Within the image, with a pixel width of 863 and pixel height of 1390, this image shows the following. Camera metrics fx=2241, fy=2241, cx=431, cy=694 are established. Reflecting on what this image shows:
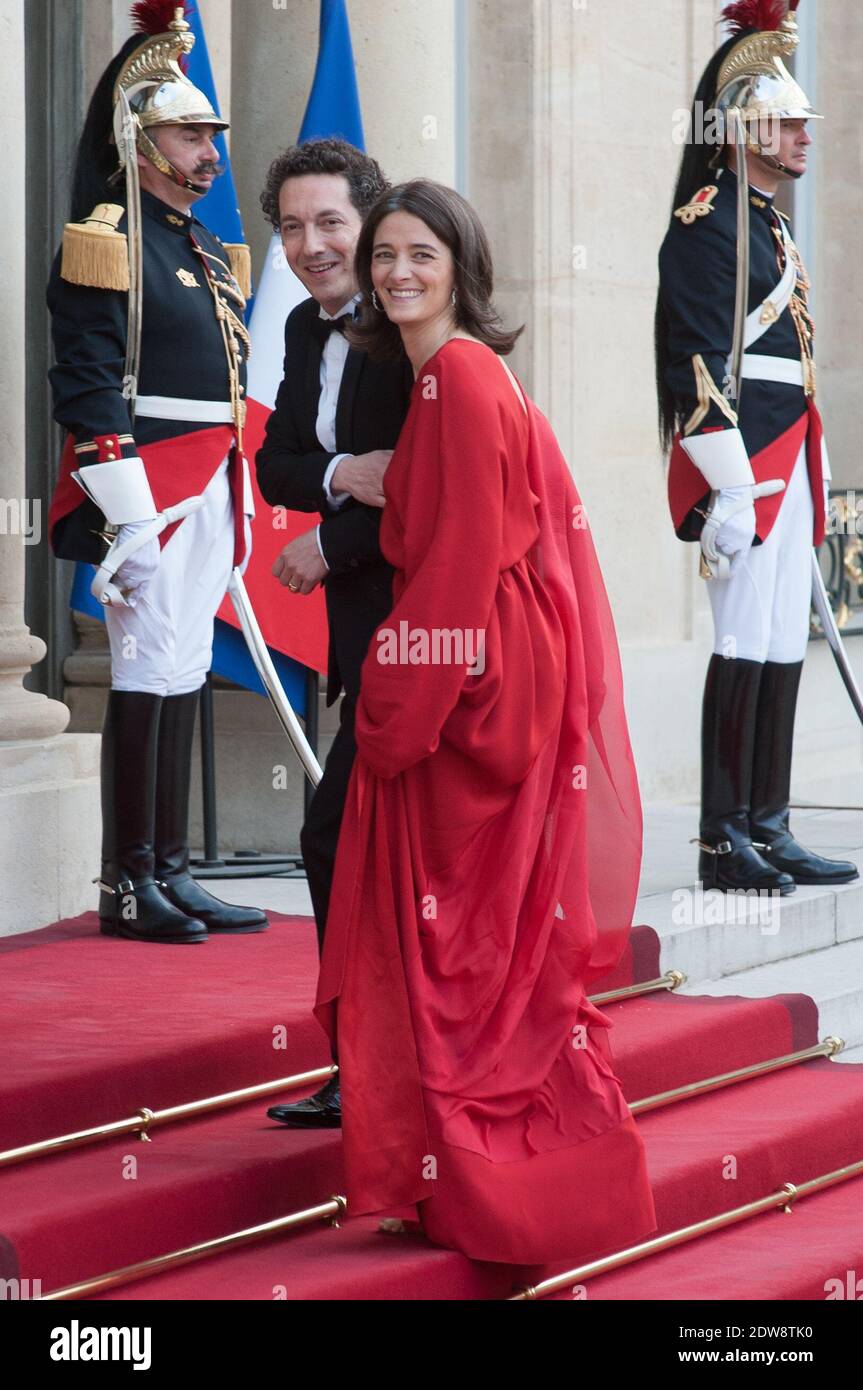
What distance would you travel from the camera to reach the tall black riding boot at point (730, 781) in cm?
605

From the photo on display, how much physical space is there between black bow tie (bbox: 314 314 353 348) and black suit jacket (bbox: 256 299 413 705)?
10mm

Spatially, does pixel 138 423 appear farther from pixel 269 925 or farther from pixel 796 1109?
pixel 796 1109

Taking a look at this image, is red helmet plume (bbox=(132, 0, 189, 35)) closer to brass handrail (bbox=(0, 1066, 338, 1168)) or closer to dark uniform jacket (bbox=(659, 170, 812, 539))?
dark uniform jacket (bbox=(659, 170, 812, 539))

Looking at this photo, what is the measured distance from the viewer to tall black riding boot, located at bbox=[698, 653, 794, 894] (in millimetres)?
6051

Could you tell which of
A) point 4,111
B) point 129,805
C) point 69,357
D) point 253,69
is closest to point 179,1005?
point 129,805

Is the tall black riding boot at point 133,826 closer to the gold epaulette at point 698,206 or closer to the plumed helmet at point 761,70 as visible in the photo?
the gold epaulette at point 698,206

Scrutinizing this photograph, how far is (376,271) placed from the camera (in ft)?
11.6

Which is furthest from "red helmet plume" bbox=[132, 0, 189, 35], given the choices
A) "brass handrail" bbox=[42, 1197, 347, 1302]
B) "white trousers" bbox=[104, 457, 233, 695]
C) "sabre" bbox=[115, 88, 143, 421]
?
"brass handrail" bbox=[42, 1197, 347, 1302]

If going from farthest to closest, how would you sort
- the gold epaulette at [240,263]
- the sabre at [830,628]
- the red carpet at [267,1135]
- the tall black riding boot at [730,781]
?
the sabre at [830,628], the tall black riding boot at [730,781], the gold epaulette at [240,263], the red carpet at [267,1135]

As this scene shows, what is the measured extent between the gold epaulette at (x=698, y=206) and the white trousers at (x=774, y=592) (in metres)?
0.69

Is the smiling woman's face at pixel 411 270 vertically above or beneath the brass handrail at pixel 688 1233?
above

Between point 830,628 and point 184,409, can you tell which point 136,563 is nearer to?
point 184,409

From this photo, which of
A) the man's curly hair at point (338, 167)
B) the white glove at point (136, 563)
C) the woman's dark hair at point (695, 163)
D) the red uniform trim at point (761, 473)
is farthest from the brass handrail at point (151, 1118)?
the woman's dark hair at point (695, 163)

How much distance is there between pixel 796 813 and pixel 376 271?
493 cm
